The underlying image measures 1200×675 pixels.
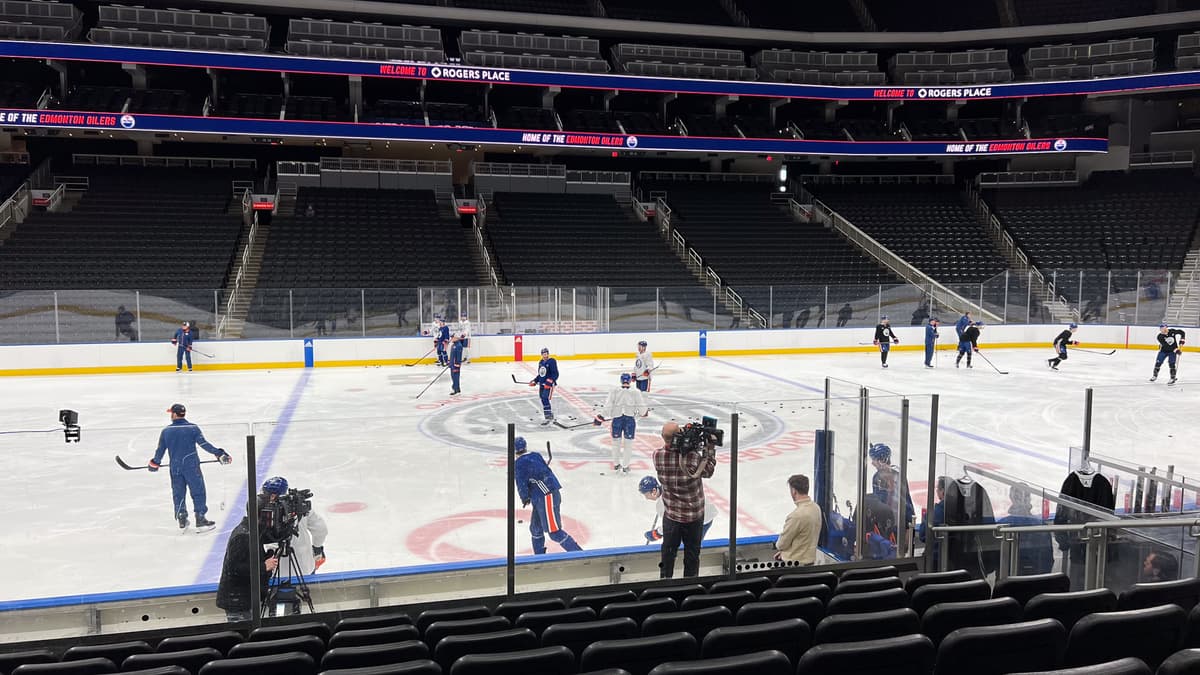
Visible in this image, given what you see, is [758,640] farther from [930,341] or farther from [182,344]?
[182,344]

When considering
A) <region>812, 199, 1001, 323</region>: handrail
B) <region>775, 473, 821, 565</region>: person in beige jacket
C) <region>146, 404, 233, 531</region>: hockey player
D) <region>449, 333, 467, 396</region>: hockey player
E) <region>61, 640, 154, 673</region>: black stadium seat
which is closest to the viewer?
<region>61, 640, 154, 673</region>: black stadium seat

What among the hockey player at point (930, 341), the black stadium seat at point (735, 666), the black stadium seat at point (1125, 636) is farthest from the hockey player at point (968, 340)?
the black stadium seat at point (735, 666)

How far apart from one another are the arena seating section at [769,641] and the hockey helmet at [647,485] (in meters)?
1.74

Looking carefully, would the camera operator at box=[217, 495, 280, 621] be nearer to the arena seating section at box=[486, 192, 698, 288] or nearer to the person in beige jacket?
the person in beige jacket

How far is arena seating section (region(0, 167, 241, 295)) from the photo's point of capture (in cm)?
2436

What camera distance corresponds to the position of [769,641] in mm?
3125

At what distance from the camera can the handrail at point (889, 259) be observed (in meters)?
27.4

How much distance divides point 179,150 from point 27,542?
32377mm

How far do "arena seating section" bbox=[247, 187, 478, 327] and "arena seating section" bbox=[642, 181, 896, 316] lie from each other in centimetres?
965

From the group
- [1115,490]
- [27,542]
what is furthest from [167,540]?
[1115,490]

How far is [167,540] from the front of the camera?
503 centimetres

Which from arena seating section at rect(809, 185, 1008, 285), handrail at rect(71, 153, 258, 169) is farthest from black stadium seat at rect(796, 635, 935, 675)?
handrail at rect(71, 153, 258, 169)

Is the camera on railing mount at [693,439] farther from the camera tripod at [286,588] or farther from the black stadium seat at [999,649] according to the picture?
the black stadium seat at [999,649]

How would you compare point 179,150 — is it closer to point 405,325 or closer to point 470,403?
point 405,325
